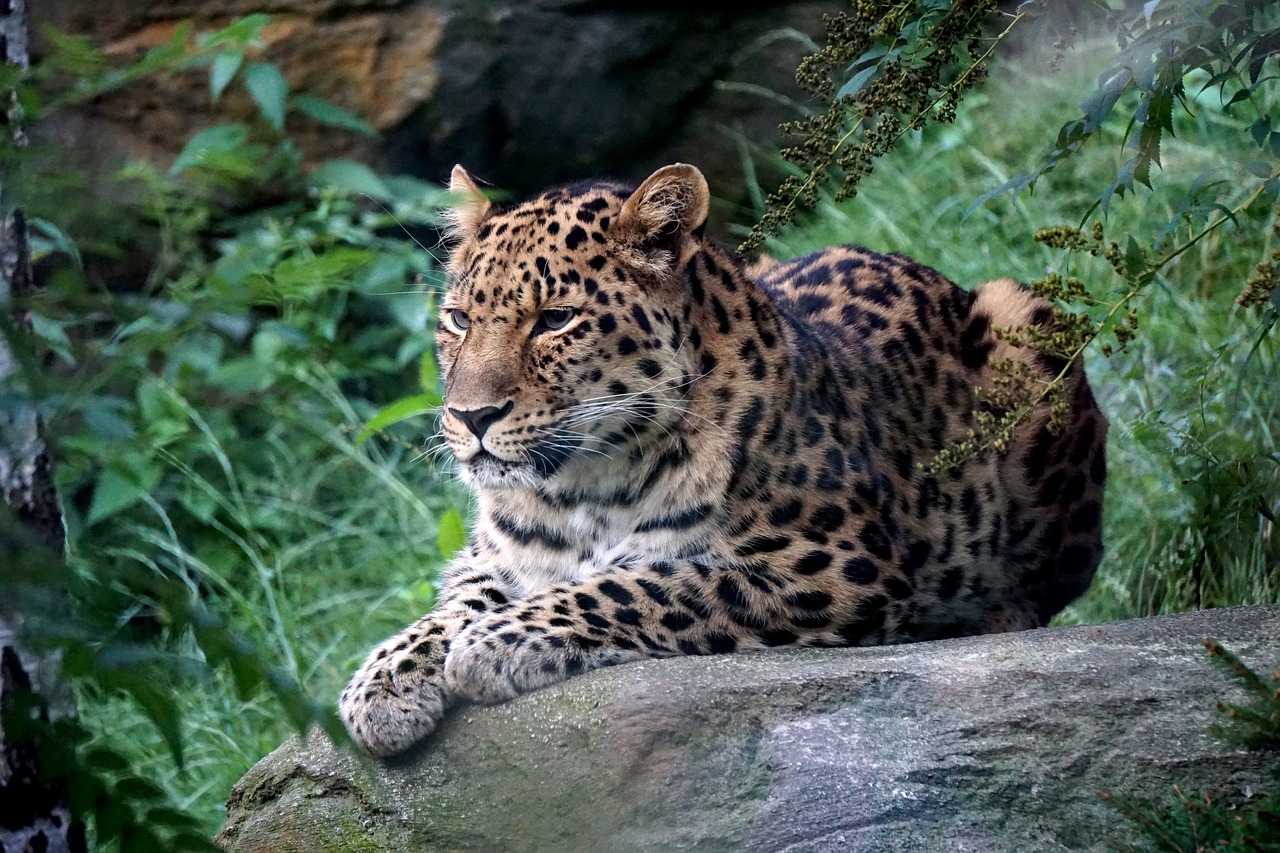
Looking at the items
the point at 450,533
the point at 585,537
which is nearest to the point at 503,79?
the point at 450,533

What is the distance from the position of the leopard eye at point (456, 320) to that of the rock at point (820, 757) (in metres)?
1.37

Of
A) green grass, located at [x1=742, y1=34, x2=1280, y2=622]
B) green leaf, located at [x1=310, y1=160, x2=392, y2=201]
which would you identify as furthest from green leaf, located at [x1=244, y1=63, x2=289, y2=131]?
green grass, located at [x1=742, y1=34, x2=1280, y2=622]

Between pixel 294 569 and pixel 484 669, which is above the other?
pixel 484 669

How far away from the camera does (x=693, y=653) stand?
4570 millimetres

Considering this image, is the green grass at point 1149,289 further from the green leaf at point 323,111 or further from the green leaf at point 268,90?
the green leaf at point 268,90

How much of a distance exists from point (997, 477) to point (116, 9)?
655 centimetres

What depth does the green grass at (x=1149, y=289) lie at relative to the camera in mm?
5836

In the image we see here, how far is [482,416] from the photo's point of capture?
465 cm

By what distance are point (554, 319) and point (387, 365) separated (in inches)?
169

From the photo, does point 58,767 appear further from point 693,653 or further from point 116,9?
point 116,9

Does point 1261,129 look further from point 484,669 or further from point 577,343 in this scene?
point 484,669

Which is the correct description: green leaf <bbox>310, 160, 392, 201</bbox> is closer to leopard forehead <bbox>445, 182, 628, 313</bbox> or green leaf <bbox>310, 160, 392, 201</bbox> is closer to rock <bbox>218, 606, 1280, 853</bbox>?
leopard forehead <bbox>445, 182, 628, 313</bbox>

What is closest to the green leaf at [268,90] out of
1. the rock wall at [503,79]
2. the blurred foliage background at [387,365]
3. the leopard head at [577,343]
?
the blurred foliage background at [387,365]

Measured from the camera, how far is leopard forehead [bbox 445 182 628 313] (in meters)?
4.80
